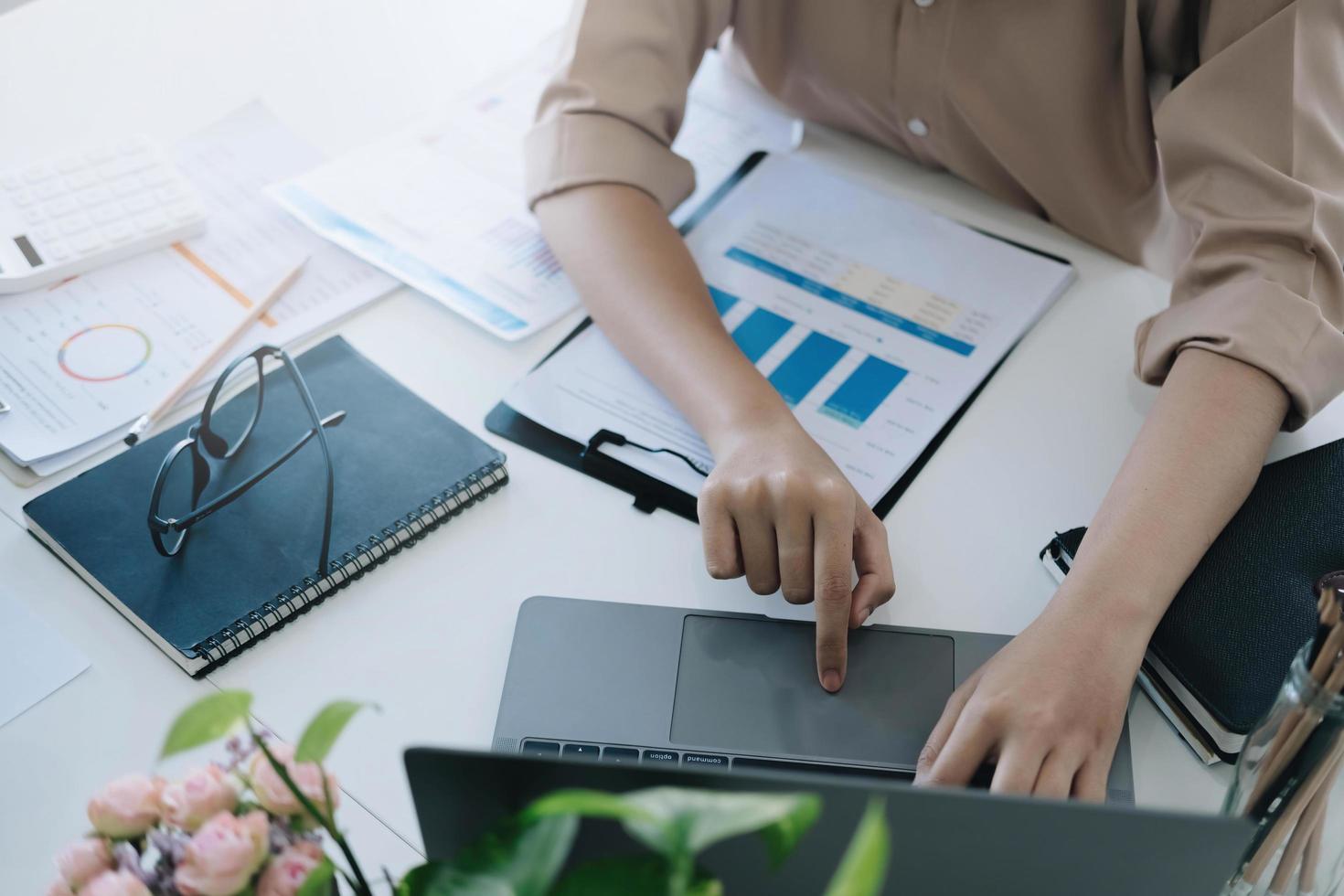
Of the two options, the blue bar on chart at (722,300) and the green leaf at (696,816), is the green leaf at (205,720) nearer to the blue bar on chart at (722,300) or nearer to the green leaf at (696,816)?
the green leaf at (696,816)

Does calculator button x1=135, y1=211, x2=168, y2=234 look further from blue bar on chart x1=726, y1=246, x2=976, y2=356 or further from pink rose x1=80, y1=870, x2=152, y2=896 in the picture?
pink rose x1=80, y1=870, x2=152, y2=896

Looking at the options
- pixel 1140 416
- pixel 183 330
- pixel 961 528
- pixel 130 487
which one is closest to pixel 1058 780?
pixel 961 528

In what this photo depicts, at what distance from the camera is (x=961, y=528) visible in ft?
2.69

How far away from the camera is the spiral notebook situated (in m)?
0.74

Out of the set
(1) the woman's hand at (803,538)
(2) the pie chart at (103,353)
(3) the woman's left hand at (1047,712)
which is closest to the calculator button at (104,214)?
(2) the pie chart at (103,353)

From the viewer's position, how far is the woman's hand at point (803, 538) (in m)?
0.72

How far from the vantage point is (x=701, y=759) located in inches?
27.0

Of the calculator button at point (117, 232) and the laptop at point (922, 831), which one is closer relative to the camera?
the laptop at point (922, 831)

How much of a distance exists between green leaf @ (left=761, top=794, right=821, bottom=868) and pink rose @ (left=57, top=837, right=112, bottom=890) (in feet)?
0.81

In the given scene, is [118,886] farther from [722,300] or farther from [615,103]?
[615,103]

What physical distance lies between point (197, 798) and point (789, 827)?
0.22 m

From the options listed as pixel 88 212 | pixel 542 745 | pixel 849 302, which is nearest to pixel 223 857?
pixel 542 745

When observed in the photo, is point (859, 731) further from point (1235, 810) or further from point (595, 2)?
point (595, 2)

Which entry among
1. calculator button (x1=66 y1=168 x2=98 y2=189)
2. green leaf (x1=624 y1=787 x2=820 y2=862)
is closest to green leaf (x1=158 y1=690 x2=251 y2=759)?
green leaf (x1=624 y1=787 x2=820 y2=862)
